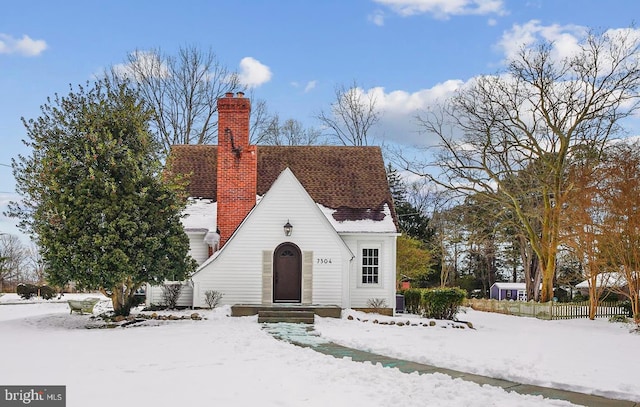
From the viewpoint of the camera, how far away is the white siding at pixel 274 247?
768 inches

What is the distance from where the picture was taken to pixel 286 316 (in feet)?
56.7

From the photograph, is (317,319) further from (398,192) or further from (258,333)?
(398,192)

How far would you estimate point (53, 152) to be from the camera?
16047 mm

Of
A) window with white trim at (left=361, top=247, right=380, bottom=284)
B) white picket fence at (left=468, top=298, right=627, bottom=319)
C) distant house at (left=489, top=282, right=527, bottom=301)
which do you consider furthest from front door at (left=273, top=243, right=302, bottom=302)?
distant house at (left=489, top=282, right=527, bottom=301)

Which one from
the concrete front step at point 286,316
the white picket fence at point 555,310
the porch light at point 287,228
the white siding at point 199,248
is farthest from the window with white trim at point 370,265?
the white picket fence at point 555,310

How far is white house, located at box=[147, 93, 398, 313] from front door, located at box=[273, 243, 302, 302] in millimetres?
33

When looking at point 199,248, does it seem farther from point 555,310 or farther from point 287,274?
point 555,310

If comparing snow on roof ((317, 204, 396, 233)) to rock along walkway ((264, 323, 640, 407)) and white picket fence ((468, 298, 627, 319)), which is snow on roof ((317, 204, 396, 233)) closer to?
rock along walkway ((264, 323, 640, 407))

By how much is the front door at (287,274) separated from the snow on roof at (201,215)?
2.55 metres

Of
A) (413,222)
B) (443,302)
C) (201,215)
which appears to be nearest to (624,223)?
(443,302)

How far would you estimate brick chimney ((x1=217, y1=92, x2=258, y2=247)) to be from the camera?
20781 mm

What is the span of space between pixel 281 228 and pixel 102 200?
5.84m

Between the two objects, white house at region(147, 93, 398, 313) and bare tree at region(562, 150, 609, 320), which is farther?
bare tree at region(562, 150, 609, 320)

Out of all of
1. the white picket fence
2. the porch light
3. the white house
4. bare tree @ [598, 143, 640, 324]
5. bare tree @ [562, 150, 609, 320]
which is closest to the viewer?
the porch light
